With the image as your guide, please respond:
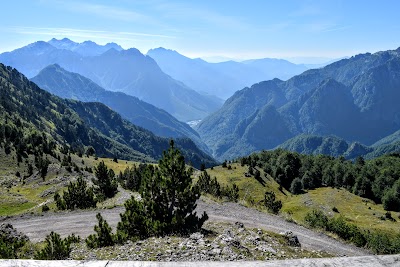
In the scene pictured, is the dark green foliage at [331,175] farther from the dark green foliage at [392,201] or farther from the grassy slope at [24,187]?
the grassy slope at [24,187]

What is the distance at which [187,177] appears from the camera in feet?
90.5

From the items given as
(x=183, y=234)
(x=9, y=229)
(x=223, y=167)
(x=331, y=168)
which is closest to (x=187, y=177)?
(x=183, y=234)

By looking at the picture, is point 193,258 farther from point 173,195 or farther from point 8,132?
point 8,132

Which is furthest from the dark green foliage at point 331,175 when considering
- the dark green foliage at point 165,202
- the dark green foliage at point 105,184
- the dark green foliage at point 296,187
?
the dark green foliage at point 165,202

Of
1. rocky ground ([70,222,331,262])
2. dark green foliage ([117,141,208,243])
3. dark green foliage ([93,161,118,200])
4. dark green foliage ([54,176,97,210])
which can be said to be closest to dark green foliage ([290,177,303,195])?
dark green foliage ([93,161,118,200])

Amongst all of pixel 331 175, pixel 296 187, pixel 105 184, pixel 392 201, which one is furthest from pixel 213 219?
pixel 331 175

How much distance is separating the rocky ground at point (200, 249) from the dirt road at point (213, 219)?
26.8ft

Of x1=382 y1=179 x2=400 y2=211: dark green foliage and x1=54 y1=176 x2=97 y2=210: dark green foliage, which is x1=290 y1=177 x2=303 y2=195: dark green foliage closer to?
x1=382 y1=179 x2=400 y2=211: dark green foliage

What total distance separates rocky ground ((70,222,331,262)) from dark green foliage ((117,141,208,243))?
196 cm

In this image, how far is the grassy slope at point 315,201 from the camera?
86944 millimetres

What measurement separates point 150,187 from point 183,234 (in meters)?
4.77

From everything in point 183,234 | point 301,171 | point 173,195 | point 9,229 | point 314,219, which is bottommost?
point 301,171

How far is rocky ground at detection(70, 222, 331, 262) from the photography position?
19955mm

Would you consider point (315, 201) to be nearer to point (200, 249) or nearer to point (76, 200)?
point (76, 200)
